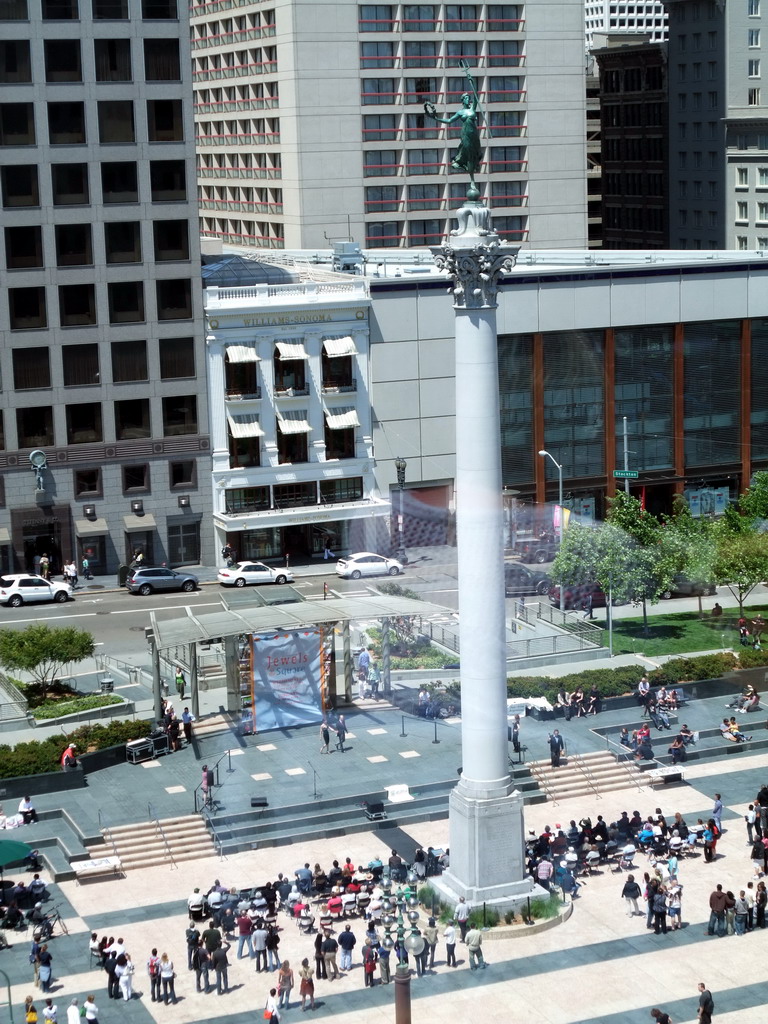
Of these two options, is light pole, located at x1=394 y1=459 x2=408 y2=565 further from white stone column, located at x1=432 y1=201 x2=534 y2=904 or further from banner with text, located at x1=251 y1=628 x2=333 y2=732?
white stone column, located at x1=432 y1=201 x2=534 y2=904

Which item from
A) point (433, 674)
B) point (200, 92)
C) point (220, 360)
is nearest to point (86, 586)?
point (220, 360)

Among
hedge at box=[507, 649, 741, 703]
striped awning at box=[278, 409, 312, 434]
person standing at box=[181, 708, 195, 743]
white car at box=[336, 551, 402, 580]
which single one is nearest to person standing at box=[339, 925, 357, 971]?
person standing at box=[181, 708, 195, 743]

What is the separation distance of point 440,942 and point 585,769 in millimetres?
14625

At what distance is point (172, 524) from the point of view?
9275 cm

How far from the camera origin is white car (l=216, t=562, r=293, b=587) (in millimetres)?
89188

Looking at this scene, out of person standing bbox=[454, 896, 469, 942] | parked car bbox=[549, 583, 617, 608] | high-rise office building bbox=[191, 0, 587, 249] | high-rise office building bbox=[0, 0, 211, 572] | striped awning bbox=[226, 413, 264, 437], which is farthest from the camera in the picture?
high-rise office building bbox=[191, 0, 587, 249]

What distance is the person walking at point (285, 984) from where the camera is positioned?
46.4 metres

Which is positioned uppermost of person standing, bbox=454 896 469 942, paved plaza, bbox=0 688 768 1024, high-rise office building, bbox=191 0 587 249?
high-rise office building, bbox=191 0 587 249

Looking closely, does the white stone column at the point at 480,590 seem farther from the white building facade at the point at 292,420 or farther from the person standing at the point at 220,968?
the white building facade at the point at 292,420

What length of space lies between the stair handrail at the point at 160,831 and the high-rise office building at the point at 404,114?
7286cm

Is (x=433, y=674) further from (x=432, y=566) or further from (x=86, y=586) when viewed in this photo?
(x=86, y=586)

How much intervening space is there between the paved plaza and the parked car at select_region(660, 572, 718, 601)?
20.3 metres

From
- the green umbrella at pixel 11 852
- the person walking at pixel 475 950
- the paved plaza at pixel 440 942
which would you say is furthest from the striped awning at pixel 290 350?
the person walking at pixel 475 950

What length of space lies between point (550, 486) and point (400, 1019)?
5971 centimetres
